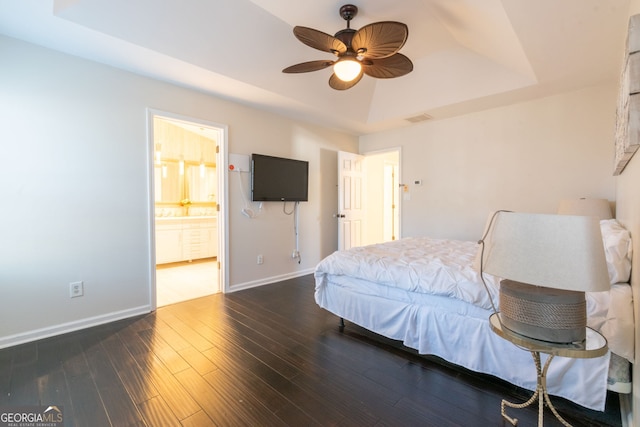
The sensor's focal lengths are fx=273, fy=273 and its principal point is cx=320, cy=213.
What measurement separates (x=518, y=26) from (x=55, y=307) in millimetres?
4552

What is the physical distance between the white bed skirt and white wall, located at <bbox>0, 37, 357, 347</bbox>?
2396 millimetres

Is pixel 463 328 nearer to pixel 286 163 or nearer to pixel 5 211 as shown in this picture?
pixel 286 163

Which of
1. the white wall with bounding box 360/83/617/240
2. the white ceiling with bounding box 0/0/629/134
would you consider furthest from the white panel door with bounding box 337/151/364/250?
the white ceiling with bounding box 0/0/629/134

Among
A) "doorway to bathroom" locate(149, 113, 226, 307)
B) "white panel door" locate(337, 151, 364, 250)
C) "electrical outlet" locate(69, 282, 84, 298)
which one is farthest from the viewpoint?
"doorway to bathroom" locate(149, 113, 226, 307)

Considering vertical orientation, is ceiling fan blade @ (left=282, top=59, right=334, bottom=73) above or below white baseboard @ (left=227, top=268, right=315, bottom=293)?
above

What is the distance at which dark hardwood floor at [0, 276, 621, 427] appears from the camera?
1526 millimetres

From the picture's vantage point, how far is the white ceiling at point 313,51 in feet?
6.68

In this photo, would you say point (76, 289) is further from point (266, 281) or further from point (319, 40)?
point (319, 40)

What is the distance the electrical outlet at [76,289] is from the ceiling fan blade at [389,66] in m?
3.36

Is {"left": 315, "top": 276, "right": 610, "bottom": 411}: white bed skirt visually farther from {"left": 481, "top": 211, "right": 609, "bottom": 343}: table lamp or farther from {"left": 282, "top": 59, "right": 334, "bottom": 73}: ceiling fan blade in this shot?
{"left": 282, "top": 59, "right": 334, "bottom": 73}: ceiling fan blade

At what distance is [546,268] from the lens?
3.08ft

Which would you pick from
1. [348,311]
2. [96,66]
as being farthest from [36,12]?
[348,311]

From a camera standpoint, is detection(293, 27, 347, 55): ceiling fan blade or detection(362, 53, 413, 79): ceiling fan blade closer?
detection(293, 27, 347, 55): ceiling fan blade

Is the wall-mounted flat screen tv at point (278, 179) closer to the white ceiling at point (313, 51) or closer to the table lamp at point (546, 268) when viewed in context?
Result: the white ceiling at point (313, 51)
